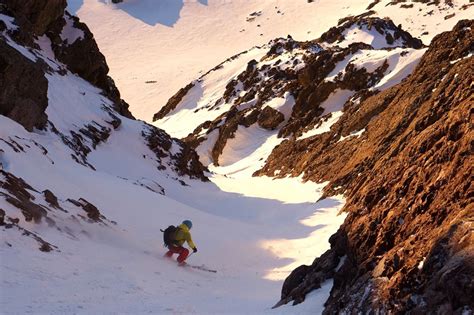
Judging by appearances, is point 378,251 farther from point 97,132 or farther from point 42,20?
point 42,20

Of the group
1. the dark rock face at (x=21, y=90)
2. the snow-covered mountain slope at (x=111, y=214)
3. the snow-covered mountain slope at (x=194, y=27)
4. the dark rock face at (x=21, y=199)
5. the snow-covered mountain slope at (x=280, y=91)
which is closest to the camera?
the snow-covered mountain slope at (x=111, y=214)

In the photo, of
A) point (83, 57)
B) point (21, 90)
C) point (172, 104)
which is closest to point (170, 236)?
point (21, 90)

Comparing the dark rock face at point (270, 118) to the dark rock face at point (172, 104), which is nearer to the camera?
the dark rock face at point (270, 118)

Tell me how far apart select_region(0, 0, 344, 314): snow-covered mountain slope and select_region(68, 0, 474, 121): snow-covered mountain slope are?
3916 cm

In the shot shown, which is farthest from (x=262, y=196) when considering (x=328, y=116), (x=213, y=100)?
(x=213, y=100)

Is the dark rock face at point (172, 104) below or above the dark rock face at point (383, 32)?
below

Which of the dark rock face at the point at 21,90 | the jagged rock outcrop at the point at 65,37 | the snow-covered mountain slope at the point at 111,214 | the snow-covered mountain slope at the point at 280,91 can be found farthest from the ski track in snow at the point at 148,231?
the dark rock face at the point at 21,90

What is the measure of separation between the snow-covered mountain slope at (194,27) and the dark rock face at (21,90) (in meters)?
47.2

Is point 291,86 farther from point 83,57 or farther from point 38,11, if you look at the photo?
point 38,11

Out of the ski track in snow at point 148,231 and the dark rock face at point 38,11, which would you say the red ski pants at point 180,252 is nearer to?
the ski track in snow at point 148,231

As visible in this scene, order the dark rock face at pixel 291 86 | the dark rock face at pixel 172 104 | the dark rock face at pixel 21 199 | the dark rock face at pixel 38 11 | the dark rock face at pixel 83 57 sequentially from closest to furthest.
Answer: the dark rock face at pixel 21 199
the dark rock face at pixel 38 11
the dark rock face at pixel 83 57
the dark rock face at pixel 291 86
the dark rock face at pixel 172 104

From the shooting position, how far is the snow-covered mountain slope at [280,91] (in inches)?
1561

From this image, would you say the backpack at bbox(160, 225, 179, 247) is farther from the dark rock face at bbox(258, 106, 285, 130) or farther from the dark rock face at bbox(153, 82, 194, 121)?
the dark rock face at bbox(153, 82, 194, 121)

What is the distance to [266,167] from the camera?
124 feet
